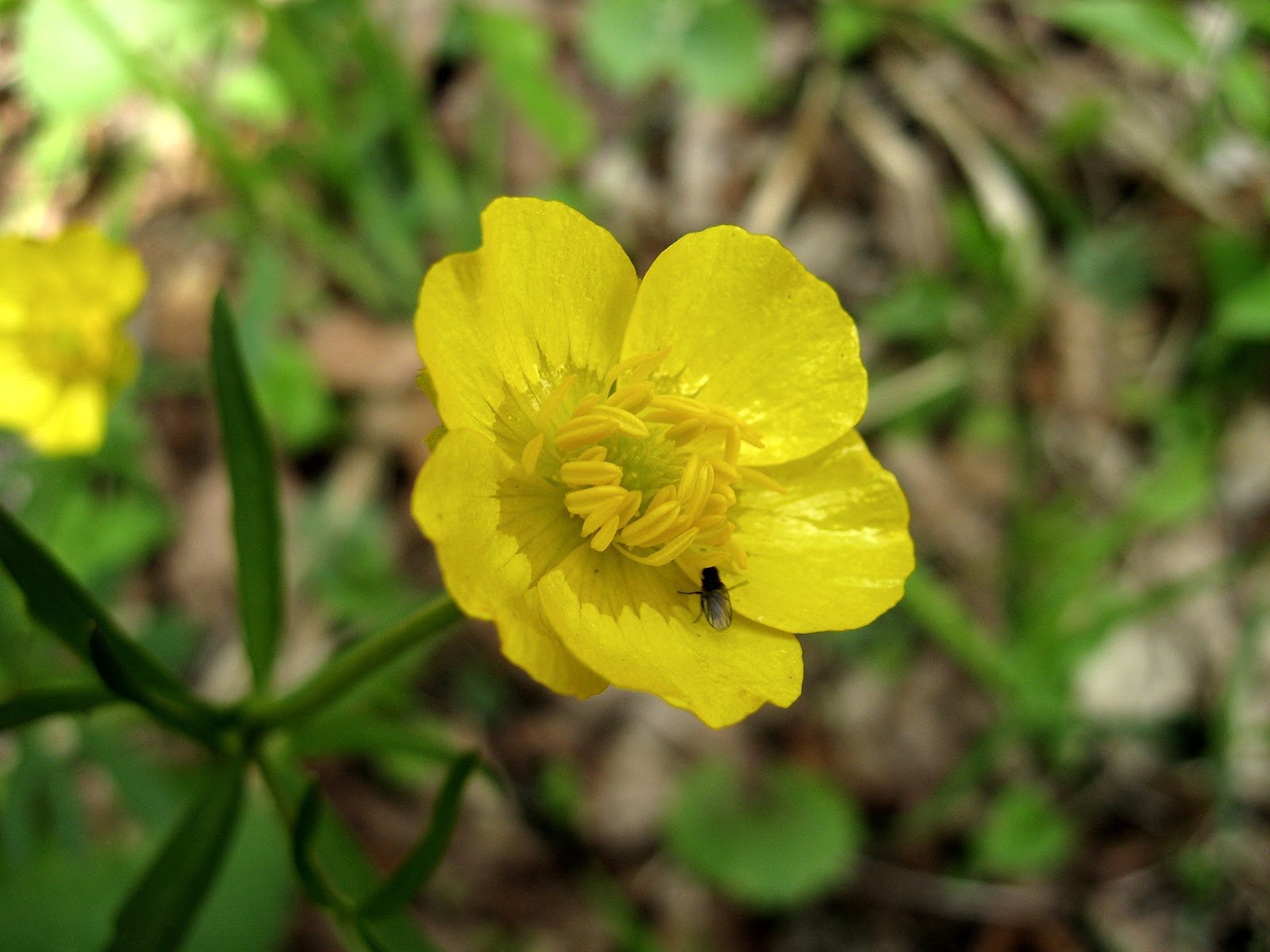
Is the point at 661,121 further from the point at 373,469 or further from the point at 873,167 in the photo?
the point at 373,469


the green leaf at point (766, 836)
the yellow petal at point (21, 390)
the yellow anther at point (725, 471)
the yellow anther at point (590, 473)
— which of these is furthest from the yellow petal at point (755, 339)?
the yellow petal at point (21, 390)

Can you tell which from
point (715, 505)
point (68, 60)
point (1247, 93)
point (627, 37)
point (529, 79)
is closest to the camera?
point (715, 505)

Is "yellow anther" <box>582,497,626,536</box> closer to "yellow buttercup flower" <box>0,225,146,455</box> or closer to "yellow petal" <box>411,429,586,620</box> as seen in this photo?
"yellow petal" <box>411,429,586,620</box>

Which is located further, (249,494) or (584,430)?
(249,494)

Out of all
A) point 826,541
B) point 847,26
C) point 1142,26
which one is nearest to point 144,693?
point 826,541

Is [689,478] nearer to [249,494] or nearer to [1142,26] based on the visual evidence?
[249,494]

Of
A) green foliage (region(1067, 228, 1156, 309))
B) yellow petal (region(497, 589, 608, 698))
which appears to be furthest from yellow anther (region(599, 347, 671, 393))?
green foliage (region(1067, 228, 1156, 309))

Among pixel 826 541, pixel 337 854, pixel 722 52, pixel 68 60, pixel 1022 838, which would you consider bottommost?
pixel 1022 838
